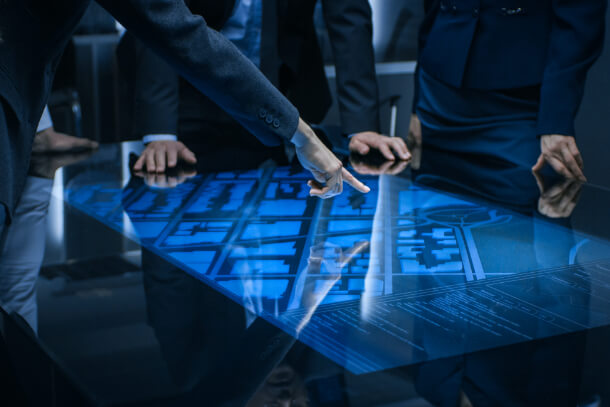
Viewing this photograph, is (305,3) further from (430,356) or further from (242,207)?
(430,356)

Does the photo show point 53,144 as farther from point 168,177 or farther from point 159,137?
point 168,177

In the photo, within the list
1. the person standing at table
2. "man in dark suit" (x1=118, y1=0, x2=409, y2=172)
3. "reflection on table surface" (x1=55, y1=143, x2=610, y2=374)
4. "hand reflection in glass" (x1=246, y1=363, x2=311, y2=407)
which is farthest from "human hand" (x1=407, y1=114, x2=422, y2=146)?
"hand reflection in glass" (x1=246, y1=363, x2=311, y2=407)

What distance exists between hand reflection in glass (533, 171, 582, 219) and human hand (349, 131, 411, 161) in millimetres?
387

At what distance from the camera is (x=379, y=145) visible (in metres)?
1.95

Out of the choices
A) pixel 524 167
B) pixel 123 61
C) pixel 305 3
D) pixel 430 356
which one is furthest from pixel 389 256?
pixel 123 61

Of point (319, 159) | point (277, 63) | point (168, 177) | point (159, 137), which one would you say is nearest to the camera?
point (319, 159)

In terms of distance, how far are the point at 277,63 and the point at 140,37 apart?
1.24 m

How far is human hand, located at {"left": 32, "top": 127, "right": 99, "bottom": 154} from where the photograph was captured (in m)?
1.90

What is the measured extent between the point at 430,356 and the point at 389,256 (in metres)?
0.35

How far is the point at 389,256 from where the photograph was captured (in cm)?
100

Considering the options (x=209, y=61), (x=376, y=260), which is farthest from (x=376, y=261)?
(x=209, y=61)

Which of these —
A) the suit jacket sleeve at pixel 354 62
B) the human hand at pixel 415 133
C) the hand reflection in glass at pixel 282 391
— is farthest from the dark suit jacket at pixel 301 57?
the hand reflection in glass at pixel 282 391

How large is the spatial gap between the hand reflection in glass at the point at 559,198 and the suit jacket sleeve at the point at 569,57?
15 cm

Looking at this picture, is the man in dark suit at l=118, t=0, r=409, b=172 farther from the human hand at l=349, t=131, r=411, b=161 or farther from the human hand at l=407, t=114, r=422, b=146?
the human hand at l=407, t=114, r=422, b=146
